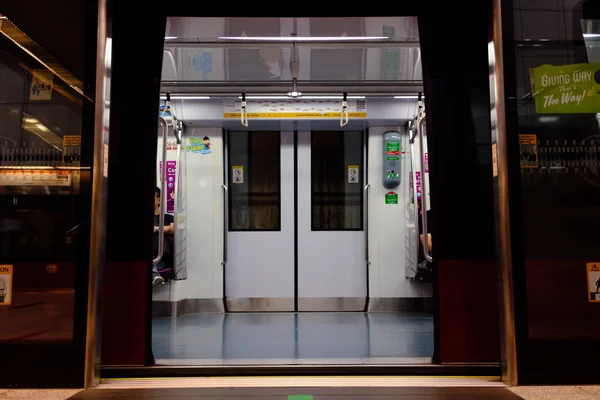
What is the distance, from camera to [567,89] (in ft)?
9.59

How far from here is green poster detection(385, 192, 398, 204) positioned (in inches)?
253

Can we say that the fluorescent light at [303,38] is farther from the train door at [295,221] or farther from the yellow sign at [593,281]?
the yellow sign at [593,281]

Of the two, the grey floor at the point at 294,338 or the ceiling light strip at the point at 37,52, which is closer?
the ceiling light strip at the point at 37,52

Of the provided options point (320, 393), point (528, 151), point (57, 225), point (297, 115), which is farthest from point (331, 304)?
point (57, 225)

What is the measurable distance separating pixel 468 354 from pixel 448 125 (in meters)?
1.38

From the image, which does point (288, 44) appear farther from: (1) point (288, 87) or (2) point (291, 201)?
(2) point (291, 201)

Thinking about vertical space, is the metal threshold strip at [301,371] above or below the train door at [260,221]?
below

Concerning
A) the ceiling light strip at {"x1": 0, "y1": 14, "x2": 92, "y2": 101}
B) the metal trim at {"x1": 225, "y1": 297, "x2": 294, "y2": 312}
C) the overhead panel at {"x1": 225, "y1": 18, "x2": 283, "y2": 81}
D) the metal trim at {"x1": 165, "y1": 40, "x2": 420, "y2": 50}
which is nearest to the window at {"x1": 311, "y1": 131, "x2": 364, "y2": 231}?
the metal trim at {"x1": 225, "y1": 297, "x2": 294, "y2": 312}

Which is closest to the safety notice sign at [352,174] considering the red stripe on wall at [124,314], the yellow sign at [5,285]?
the red stripe on wall at [124,314]

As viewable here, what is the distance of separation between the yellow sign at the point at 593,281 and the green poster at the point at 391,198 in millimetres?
3607

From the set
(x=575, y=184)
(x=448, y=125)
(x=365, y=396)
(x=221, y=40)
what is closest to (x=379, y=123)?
(x=221, y=40)

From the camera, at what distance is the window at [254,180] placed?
6.55 meters

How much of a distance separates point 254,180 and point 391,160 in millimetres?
1705

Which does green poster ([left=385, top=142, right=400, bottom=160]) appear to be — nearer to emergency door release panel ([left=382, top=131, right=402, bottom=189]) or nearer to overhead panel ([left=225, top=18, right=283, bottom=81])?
emergency door release panel ([left=382, top=131, right=402, bottom=189])
